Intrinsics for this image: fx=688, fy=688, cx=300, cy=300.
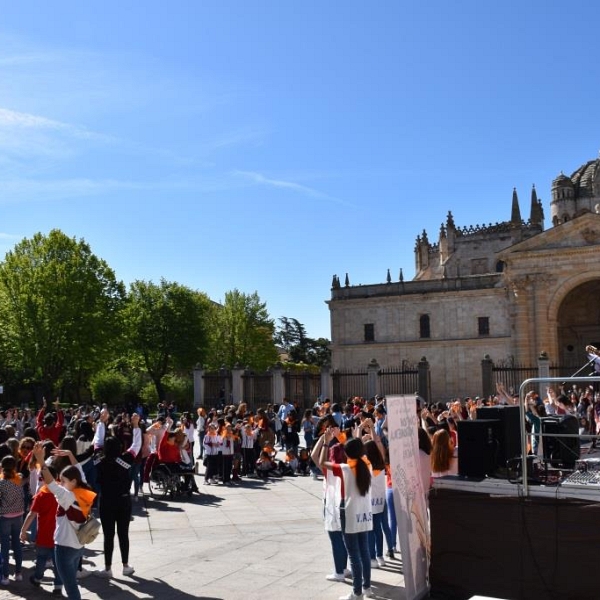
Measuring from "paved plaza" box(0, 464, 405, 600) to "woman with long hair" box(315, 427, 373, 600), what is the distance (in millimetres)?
482

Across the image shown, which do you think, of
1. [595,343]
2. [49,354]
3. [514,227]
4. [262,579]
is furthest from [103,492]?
[514,227]

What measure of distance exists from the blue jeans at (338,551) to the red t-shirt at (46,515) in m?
3.17

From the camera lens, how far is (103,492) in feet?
28.3

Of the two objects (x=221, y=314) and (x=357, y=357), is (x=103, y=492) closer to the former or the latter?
(x=357, y=357)

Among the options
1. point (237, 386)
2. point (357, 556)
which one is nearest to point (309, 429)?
point (357, 556)

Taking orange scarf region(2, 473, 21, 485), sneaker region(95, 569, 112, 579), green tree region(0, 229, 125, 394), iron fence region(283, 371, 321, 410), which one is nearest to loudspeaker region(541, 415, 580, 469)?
sneaker region(95, 569, 112, 579)

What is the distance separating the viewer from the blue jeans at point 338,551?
316 inches

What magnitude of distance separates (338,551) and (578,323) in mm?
39733

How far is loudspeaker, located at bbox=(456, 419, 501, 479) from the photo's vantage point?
8.06m

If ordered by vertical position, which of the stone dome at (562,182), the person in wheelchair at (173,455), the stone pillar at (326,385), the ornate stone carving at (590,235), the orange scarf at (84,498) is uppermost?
the stone dome at (562,182)

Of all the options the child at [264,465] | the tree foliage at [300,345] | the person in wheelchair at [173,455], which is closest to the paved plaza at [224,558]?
the person in wheelchair at [173,455]

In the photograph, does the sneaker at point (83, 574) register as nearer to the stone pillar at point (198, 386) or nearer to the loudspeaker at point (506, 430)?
the loudspeaker at point (506, 430)

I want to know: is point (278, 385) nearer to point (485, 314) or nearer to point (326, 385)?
point (326, 385)

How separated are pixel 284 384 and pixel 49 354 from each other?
16.6 m
